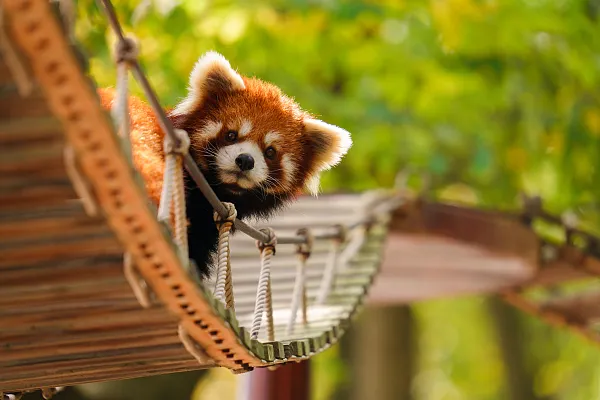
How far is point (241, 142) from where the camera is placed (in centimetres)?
259

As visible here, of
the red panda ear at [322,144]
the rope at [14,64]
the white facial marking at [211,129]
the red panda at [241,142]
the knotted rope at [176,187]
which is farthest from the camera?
the red panda ear at [322,144]

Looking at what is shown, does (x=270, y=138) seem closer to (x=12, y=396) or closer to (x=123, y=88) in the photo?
(x=12, y=396)

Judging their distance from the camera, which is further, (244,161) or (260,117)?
(260,117)

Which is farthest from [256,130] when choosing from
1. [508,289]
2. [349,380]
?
[349,380]

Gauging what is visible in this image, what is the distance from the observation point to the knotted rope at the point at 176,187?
1690 mm

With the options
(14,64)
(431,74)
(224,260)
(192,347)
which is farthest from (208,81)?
(431,74)

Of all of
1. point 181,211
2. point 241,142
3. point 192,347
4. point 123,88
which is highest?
point 241,142

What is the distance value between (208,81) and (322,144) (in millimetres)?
465

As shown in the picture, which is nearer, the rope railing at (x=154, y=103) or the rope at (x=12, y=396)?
the rope railing at (x=154, y=103)

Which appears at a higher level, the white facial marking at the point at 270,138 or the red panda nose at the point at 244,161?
the white facial marking at the point at 270,138

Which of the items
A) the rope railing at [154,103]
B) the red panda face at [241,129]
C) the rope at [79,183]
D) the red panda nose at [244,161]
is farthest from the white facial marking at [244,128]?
the rope at [79,183]

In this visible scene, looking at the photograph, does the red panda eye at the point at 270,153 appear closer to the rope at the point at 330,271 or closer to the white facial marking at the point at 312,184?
the white facial marking at the point at 312,184

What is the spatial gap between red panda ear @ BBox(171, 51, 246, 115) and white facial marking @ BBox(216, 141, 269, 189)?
17 centimetres

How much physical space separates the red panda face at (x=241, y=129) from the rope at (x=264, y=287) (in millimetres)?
344
